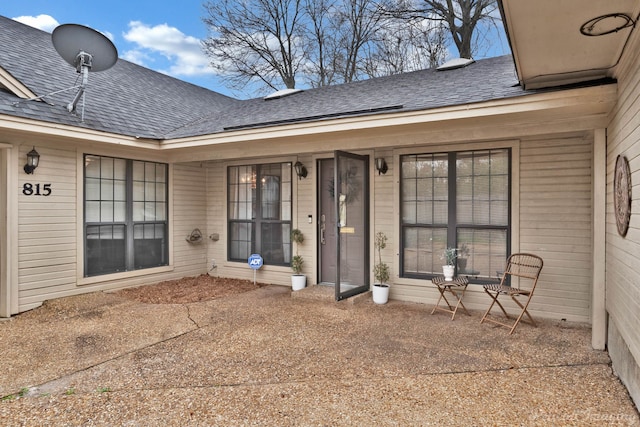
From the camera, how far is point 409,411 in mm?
2457

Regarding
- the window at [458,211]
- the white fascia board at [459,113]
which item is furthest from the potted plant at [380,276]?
the white fascia board at [459,113]

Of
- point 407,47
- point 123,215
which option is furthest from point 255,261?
point 407,47

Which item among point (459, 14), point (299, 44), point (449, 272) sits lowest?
point (449, 272)

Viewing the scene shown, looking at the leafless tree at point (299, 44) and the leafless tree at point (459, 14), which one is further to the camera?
the leafless tree at point (299, 44)

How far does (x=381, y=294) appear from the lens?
16.9 feet

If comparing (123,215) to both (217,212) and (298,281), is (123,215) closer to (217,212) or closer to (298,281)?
(217,212)

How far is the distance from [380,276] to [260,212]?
2.42m

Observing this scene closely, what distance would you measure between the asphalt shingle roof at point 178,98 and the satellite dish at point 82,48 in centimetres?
56

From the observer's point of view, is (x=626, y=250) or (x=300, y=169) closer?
(x=626, y=250)

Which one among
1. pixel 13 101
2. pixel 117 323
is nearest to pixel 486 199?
pixel 117 323

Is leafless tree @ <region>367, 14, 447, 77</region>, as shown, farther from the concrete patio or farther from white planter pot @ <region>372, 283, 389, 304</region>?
the concrete patio

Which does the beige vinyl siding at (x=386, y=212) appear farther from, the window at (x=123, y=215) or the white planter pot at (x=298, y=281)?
the window at (x=123, y=215)

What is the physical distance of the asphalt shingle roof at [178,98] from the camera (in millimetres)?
4613

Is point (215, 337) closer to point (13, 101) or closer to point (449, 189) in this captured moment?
point (449, 189)
